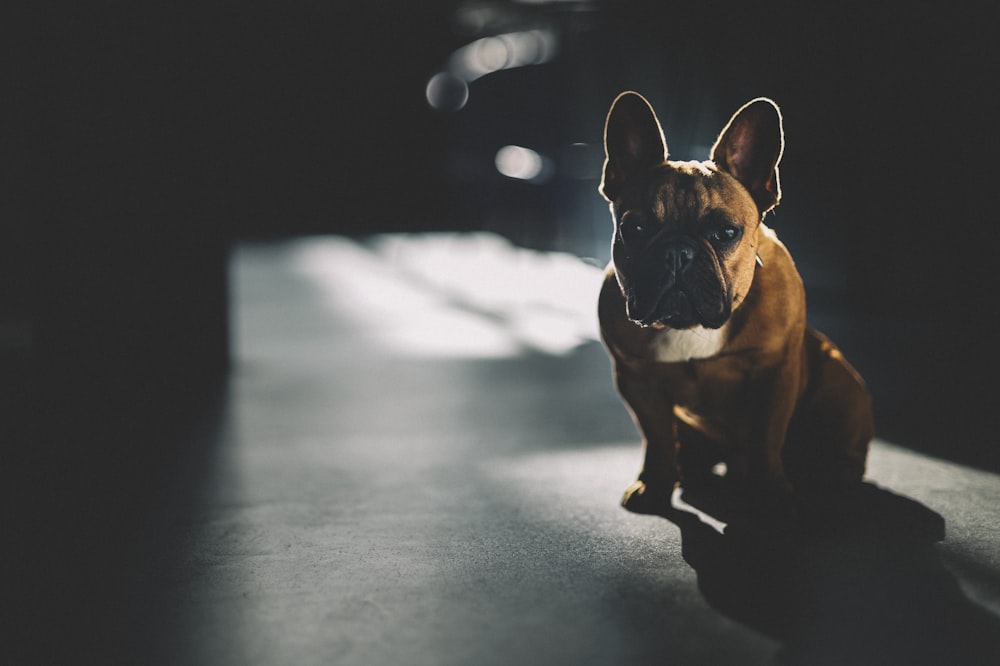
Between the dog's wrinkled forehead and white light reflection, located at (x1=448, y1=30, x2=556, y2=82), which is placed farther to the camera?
white light reflection, located at (x1=448, y1=30, x2=556, y2=82)

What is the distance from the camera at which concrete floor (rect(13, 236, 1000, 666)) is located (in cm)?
116

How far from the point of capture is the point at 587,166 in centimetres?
434

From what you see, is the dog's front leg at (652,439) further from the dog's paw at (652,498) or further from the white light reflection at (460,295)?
the white light reflection at (460,295)

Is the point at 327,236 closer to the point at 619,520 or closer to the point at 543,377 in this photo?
the point at 543,377

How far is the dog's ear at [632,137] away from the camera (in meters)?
1.44

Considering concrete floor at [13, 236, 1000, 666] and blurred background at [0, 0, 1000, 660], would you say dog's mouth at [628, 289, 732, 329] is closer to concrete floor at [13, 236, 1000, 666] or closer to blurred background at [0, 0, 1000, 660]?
concrete floor at [13, 236, 1000, 666]

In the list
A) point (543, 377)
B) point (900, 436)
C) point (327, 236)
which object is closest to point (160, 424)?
point (543, 377)

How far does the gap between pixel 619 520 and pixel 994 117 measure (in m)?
2.29

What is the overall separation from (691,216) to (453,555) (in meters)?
0.65

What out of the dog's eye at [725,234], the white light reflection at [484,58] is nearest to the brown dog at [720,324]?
the dog's eye at [725,234]

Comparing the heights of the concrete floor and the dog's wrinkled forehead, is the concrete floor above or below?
below

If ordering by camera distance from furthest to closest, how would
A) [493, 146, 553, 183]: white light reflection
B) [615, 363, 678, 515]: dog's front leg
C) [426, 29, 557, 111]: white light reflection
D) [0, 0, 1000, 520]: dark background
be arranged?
1. [426, 29, 557, 111]: white light reflection
2. [493, 146, 553, 183]: white light reflection
3. [0, 0, 1000, 520]: dark background
4. [615, 363, 678, 515]: dog's front leg

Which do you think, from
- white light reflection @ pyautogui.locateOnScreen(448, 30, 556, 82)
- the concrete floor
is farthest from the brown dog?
white light reflection @ pyautogui.locateOnScreen(448, 30, 556, 82)

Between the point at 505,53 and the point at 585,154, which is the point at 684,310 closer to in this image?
the point at 585,154
